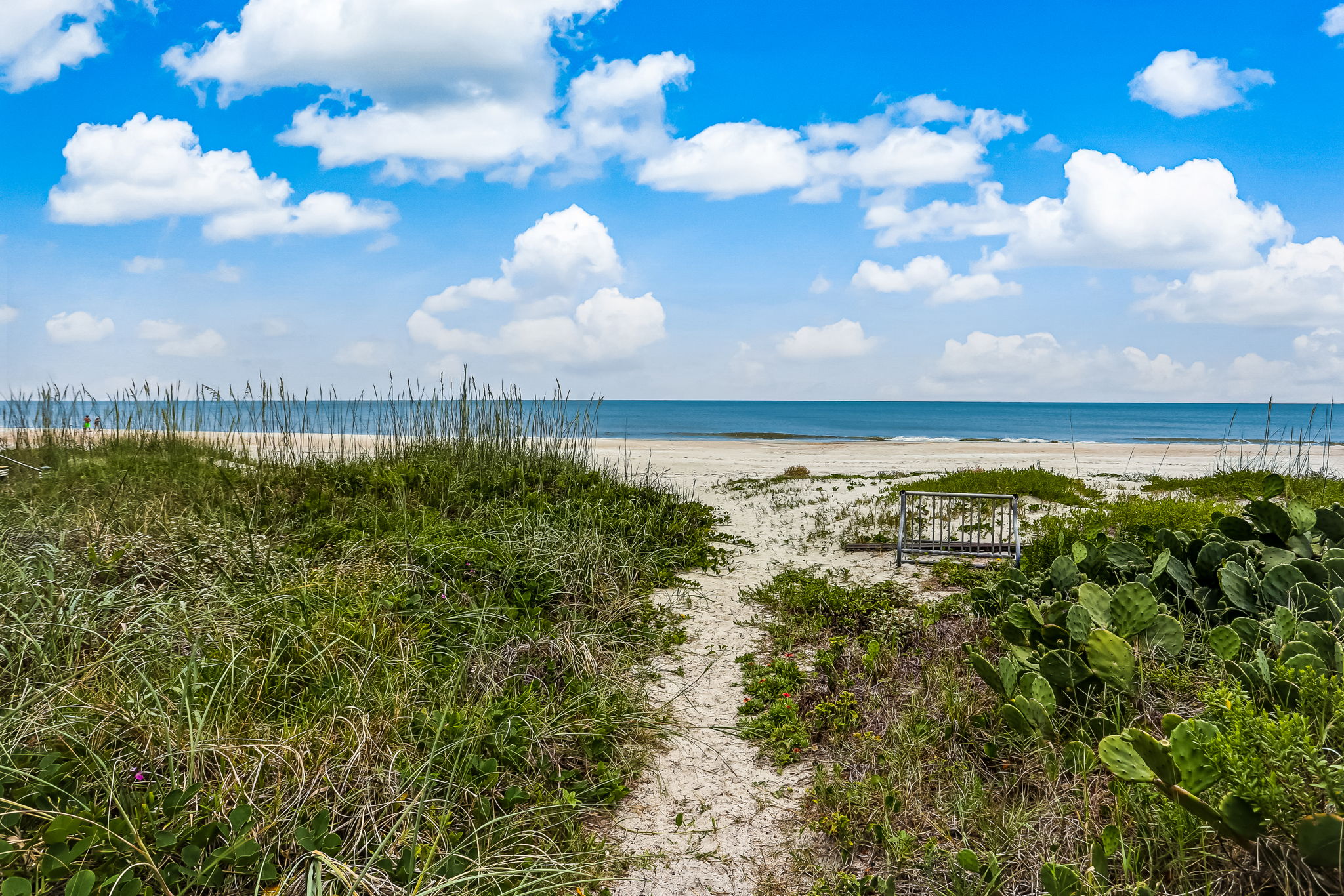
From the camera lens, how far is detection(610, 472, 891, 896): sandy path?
121 inches

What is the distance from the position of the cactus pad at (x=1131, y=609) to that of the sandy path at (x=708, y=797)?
5.54 feet

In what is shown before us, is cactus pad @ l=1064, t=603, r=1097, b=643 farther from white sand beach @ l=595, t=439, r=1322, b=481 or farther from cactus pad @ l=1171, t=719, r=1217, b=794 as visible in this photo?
white sand beach @ l=595, t=439, r=1322, b=481

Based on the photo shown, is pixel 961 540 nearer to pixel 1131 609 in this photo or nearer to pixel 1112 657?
pixel 1131 609

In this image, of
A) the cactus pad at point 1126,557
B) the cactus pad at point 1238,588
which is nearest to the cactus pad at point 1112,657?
the cactus pad at point 1238,588

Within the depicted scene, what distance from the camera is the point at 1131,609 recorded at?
12.3 ft

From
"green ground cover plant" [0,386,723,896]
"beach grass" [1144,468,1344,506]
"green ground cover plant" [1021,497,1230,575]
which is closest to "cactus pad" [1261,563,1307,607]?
"green ground cover plant" [1021,497,1230,575]

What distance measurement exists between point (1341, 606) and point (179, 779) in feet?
16.6

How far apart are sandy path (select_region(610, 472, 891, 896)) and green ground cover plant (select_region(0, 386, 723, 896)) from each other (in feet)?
0.56

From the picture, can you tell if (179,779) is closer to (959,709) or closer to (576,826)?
(576,826)

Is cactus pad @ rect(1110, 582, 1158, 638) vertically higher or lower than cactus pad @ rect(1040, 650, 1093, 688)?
higher

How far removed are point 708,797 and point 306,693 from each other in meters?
1.97

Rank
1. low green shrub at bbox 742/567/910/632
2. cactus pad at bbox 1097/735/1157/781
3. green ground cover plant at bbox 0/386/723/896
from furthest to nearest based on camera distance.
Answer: low green shrub at bbox 742/567/910/632, green ground cover plant at bbox 0/386/723/896, cactus pad at bbox 1097/735/1157/781

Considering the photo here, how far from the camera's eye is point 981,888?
2660 mm

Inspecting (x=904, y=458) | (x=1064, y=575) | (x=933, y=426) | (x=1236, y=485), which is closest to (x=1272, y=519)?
(x=1064, y=575)
